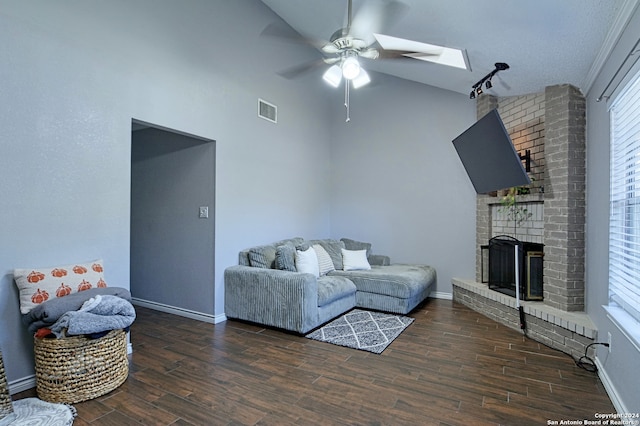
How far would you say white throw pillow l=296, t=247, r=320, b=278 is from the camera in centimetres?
395

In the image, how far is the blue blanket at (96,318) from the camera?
2035 mm

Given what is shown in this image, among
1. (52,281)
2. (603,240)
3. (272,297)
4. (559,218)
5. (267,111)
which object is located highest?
(267,111)

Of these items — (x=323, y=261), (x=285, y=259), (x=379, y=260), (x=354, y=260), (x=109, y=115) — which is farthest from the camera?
(x=379, y=260)

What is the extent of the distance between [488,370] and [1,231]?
3.56 meters

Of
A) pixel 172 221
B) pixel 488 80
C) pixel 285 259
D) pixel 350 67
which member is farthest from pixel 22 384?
pixel 488 80

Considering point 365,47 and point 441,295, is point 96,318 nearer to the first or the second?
point 365,47

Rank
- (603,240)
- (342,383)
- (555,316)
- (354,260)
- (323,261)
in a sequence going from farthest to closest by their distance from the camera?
(354,260) < (323,261) < (555,316) < (603,240) < (342,383)

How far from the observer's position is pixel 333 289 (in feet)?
12.3

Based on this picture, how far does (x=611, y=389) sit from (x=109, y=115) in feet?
13.6

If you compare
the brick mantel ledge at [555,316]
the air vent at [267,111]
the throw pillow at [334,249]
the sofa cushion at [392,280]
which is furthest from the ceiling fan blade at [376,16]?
the brick mantel ledge at [555,316]

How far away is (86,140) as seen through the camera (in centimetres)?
261

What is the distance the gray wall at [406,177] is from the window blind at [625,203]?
2284 millimetres

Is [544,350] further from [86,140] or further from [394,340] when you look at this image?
[86,140]

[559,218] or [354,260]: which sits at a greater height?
[559,218]
